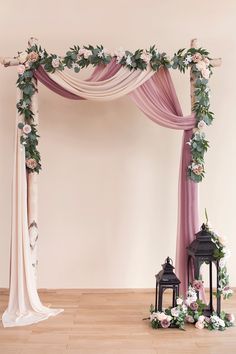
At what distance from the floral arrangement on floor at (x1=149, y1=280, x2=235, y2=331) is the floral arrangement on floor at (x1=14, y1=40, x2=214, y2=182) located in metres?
1.02

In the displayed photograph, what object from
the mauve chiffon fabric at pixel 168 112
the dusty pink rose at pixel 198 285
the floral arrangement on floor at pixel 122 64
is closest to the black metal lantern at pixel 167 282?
the dusty pink rose at pixel 198 285

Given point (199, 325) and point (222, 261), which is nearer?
point (199, 325)

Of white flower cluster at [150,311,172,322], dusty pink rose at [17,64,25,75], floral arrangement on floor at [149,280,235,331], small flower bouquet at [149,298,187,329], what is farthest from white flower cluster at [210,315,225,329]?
dusty pink rose at [17,64,25,75]

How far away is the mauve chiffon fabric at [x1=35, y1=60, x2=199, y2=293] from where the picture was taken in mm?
3195

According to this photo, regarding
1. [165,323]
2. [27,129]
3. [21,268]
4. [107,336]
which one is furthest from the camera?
[27,129]

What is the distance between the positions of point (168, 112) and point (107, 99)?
22.2 inches

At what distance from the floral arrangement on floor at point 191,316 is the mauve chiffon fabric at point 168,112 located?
25 centimetres

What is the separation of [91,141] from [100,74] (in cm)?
82

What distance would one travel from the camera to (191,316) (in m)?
2.88

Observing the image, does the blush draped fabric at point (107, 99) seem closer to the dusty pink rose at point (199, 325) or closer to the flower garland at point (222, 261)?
the flower garland at point (222, 261)

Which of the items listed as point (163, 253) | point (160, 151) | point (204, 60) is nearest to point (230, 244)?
point (163, 253)

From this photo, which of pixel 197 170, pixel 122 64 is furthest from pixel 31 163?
pixel 197 170

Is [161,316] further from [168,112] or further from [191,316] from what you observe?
[168,112]

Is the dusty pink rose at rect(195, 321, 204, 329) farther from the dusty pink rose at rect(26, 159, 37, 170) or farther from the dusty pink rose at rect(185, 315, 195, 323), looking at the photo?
the dusty pink rose at rect(26, 159, 37, 170)
